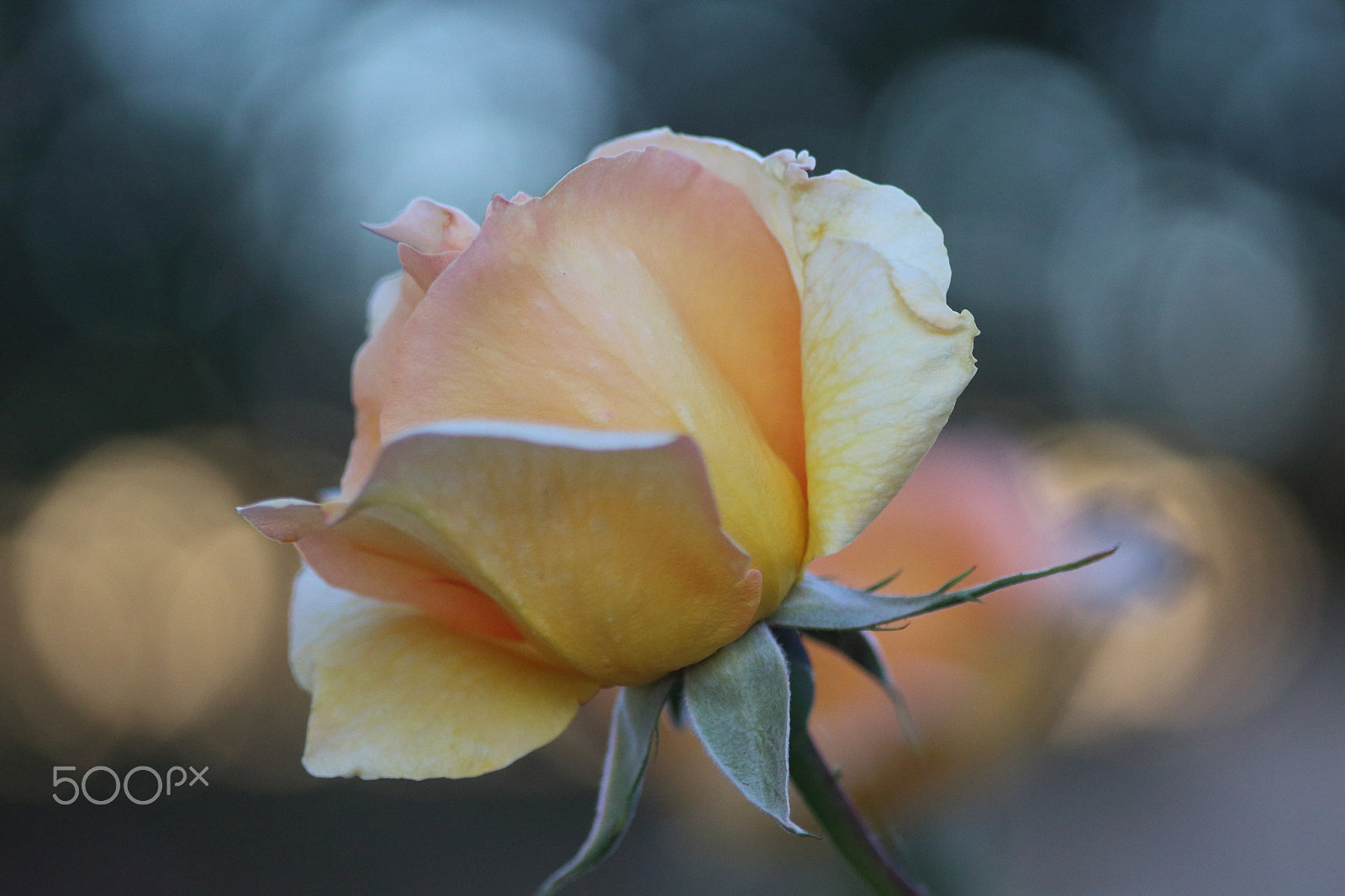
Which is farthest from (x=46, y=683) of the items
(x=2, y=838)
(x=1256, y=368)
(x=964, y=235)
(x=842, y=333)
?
(x=1256, y=368)

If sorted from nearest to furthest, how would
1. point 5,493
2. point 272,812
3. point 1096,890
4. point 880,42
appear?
1. point 1096,890
2. point 272,812
3. point 5,493
4. point 880,42

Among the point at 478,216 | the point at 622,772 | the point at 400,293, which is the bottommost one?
the point at 478,216

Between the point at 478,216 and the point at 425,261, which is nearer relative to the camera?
the point at 425,261

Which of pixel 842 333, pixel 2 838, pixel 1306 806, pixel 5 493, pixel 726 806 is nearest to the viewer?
pixel 842 333

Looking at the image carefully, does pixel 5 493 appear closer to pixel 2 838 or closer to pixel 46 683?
pixel 46 683

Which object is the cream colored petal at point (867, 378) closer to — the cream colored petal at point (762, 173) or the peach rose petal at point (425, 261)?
the cream colored petal at point (762, 173)

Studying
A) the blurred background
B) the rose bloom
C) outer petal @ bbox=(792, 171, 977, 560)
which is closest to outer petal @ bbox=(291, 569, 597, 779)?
the rose bloom

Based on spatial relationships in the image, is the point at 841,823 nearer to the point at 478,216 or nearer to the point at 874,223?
the point at 874,223

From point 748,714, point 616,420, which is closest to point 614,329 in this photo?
point 616,420
